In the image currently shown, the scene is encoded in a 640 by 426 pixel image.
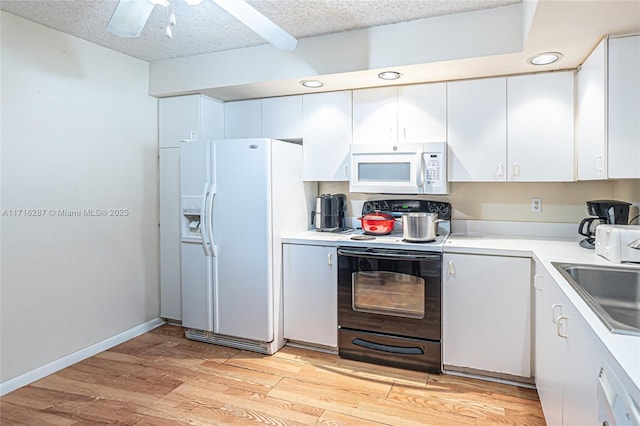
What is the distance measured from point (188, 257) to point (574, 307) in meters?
2.70

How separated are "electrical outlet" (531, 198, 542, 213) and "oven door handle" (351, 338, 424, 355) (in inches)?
53.6

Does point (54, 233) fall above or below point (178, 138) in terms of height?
below

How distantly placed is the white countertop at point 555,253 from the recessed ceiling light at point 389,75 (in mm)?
1196

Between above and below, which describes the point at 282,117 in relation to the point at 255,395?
above

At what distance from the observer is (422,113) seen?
9.86ft

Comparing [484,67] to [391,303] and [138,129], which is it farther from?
[138,129]

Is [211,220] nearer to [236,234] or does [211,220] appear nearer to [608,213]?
[236,234]

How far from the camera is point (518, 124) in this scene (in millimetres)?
Result: 2770

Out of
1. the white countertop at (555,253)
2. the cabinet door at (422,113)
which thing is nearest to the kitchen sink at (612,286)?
the white countertop at (555,253)

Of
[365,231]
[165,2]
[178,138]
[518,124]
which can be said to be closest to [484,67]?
[518,124]

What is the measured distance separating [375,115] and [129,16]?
6.01 feet

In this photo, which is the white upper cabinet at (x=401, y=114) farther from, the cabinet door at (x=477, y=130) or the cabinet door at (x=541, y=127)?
the cabinet door at (x=541, y=127)

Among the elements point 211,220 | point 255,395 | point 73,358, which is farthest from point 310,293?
point 73,358

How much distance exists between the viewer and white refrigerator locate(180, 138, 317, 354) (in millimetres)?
2977
